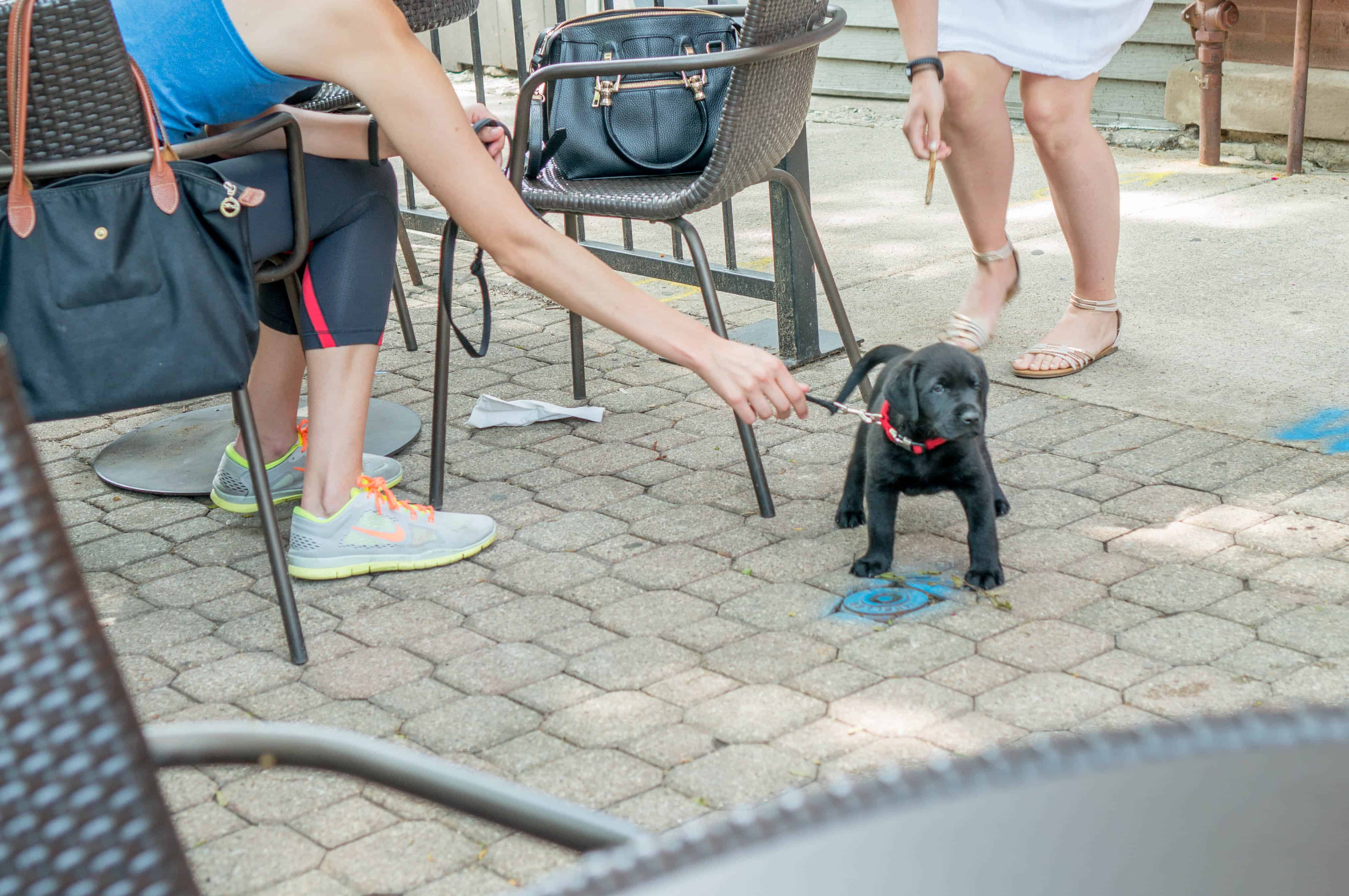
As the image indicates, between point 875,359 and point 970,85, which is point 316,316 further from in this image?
point 970,85

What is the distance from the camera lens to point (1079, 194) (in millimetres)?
3881

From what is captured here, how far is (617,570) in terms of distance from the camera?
117 inches

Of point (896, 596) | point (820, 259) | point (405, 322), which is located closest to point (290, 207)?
point (820, 259)

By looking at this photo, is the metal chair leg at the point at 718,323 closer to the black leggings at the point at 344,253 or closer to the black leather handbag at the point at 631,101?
the black leather handbag at the point at 631,101

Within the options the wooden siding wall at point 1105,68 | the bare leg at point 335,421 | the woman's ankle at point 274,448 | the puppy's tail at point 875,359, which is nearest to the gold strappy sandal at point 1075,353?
the puppy's tail at point 875,359

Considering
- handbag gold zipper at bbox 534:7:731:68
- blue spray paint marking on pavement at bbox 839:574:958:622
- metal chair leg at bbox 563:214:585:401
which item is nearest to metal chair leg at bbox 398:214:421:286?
metal chair leg at bbox 563:214:585:401

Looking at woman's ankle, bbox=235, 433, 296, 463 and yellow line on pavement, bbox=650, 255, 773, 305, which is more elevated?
yellow line on pavement, bbox=650, 255, 773, 305

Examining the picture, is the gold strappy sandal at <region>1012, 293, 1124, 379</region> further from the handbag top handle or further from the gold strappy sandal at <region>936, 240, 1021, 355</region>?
the handbag top handle

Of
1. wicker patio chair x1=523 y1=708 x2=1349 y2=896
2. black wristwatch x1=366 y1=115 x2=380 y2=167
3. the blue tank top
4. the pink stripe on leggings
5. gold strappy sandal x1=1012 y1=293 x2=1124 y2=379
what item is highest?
the blue tank top

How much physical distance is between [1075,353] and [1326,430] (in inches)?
29.0

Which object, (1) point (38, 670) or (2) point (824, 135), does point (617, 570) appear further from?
(2) point (824, 135)

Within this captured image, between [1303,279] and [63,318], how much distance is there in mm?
3734

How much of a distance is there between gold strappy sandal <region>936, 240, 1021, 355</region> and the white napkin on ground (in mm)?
1056

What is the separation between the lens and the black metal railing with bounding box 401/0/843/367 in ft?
13.4
